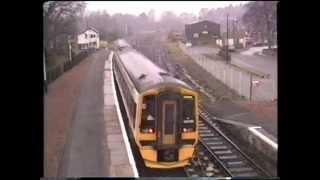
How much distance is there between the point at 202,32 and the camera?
5480 millimetres

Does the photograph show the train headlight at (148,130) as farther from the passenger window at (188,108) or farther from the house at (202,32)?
the house at (202,32)

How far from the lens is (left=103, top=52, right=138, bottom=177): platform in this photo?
15.8 ft

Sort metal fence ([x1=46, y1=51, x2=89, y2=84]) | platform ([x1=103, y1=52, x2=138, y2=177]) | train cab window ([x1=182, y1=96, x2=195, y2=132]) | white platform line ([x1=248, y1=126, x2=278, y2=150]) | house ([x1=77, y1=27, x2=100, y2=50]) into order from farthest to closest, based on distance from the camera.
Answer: house ([x1=77, y1=27, x2=100, y2=50]) → metal fence ([x1=46, y1=51, x2=89, y2=84]) → train cab window ([x1=182, y1=96, x2=195, y2=132]) → white platform line ([x1=248, y1=126, x2=278, y2=150]) → platform ([x1=103, y1=52, x2=138, y2=177])

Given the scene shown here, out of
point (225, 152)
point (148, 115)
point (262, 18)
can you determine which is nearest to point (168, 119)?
point (148, 115)

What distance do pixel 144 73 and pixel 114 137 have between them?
0.80 meters

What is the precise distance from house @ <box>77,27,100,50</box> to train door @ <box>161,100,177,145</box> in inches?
47.1

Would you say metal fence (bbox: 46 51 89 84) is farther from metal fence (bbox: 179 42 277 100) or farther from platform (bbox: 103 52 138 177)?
metal fence (bbox: 179 42 277 100)

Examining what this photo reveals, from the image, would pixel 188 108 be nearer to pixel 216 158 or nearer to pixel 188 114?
pixel 188 114

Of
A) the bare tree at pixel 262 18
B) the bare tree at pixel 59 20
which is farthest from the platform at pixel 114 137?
the bare tree at pixel 262 18

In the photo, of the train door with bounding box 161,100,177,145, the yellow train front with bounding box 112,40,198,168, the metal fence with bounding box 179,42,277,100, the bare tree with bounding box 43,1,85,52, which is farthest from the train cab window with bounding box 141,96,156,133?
the bare tree with bounding box 43,1,85,52

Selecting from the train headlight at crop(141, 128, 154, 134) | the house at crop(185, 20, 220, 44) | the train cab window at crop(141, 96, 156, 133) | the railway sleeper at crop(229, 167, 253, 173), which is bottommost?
the railway sleeper at crop(229, 167, 253, 173)
